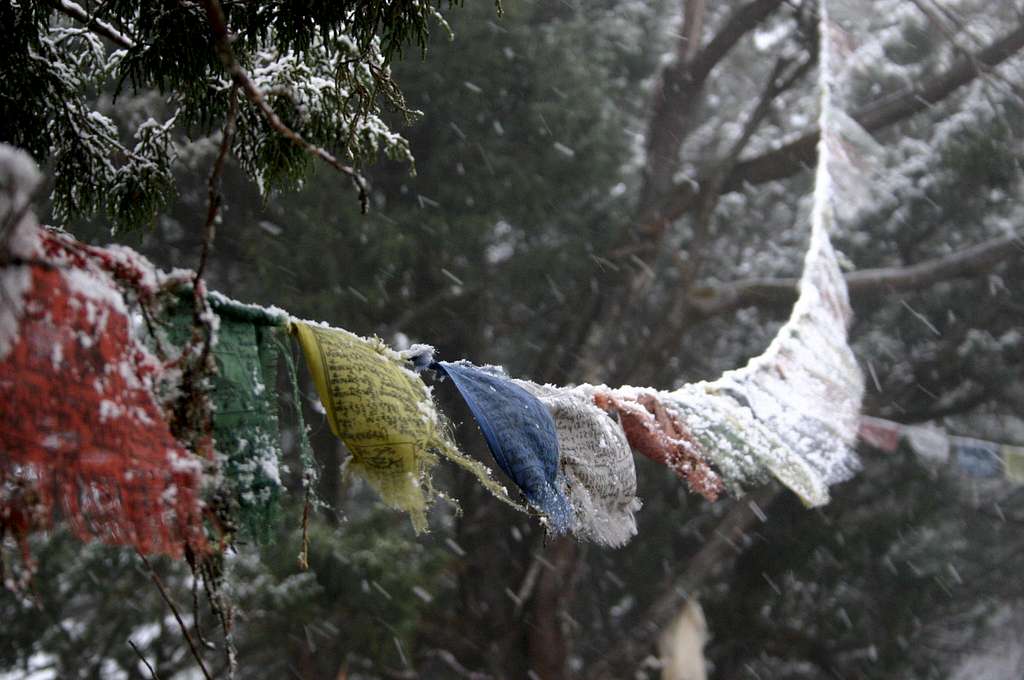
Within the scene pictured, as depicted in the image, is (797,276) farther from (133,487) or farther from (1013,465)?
(133,487)

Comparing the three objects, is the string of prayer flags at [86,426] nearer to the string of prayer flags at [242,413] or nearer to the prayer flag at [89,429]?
the prayer flag at [89,429]

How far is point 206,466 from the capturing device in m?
1.42

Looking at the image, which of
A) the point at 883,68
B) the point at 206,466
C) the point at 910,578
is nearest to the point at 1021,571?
the point at 910,578

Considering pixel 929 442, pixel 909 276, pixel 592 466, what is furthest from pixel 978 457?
pixel 592 466

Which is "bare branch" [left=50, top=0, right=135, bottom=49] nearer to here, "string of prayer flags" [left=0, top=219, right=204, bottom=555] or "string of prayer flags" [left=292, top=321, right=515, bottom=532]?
"string of prayer flags" [left=292, top=321, right=515, bottom=532]

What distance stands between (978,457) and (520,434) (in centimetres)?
596

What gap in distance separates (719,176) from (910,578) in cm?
492

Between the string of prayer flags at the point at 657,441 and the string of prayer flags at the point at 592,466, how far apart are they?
4.8 inches

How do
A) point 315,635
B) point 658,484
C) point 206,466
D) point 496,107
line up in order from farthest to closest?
point 658,484 < point 496,107 < point 315,635 < point 206,466

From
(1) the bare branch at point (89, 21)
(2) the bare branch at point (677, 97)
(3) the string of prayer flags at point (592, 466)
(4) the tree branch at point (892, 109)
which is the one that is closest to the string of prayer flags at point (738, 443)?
(3) the string of prayer flags at point (592, 466)

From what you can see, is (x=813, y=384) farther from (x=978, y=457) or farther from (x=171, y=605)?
(x=978, y=457)

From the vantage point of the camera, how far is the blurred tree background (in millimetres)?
6820

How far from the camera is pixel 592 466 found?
7.02 ft

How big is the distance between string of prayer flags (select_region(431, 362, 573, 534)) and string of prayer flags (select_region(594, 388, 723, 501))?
0.38 m
